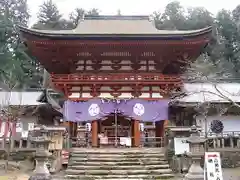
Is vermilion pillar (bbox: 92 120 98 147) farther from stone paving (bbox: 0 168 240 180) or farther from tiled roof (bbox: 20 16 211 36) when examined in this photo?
tiled roof (bbox: 20 16 211 36)

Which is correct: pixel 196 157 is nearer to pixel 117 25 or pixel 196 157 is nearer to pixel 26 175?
pixel 26 175

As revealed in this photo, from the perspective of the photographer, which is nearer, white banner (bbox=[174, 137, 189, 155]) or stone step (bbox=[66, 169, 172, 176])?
stone step (bbox=[66, 169, 172, 176])

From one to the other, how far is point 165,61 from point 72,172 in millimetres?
9102

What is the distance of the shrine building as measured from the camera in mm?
18859

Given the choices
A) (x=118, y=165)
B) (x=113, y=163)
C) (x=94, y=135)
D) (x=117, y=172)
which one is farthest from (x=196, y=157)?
(x=94, y=135)

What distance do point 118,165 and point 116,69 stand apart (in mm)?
7250

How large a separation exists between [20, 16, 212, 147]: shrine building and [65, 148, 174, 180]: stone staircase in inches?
114

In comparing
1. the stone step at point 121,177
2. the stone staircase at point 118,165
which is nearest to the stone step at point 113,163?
the stone staircase at point 118,165

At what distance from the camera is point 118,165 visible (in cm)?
1542

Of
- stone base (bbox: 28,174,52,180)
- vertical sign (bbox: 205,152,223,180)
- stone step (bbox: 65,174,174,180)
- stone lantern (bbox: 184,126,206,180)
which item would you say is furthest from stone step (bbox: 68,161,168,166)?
vertical sign (bbox: 205,152,223,180)

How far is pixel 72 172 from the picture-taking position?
591 inches

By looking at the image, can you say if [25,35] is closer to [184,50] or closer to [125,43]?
[125,43]

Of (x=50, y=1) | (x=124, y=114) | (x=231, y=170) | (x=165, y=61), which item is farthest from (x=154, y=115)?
(x=50, y=1)

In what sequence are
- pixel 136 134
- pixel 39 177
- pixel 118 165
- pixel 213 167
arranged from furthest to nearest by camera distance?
pixel 136 134
pixel 118 165
pixel 39 177
pixel 213 167
